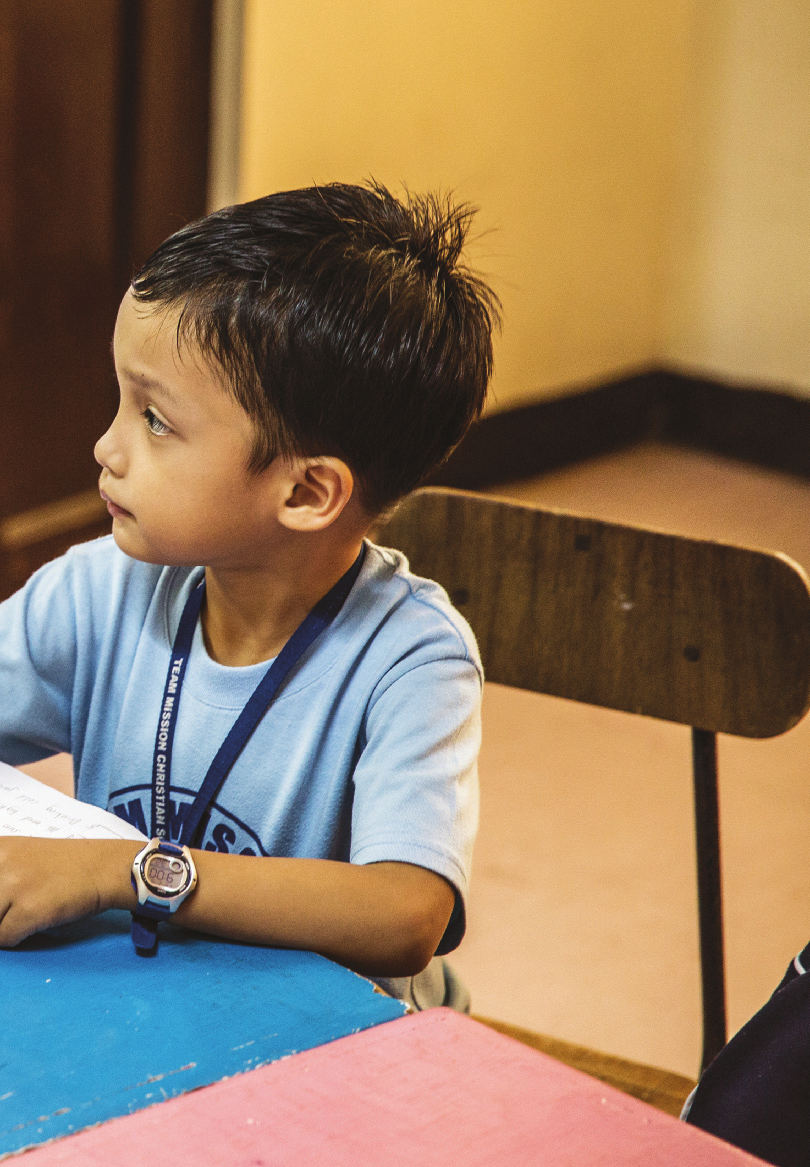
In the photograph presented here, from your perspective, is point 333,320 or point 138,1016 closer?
point 138,1016

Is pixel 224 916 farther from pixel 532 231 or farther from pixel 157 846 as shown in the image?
pixel 532 231

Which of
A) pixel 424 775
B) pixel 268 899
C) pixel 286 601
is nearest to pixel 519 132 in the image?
pixel 286 601

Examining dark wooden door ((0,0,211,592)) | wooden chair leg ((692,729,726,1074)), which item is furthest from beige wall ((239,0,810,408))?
wooden chair leg ((692,729,726,1074))

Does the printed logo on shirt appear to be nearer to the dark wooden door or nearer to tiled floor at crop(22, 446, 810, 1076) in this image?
tiled floor at crop(22, 446, 810, 1076)

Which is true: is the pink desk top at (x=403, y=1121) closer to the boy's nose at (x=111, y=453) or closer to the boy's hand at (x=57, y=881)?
the boy's hand at (x=57, y=881)

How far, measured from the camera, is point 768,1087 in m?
0.69

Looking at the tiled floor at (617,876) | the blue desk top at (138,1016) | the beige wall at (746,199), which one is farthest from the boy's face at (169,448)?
the beige wall at (746,199)

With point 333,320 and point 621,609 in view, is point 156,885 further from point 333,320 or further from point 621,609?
point 621,609

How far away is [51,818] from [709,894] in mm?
588

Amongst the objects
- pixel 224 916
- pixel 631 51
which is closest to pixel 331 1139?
pixel 224 916

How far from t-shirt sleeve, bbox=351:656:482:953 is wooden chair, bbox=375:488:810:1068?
0.84ft

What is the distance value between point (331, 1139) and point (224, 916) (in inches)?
8.2

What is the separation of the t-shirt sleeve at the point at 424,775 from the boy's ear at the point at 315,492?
0.36 feet

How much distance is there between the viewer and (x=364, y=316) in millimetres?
836
